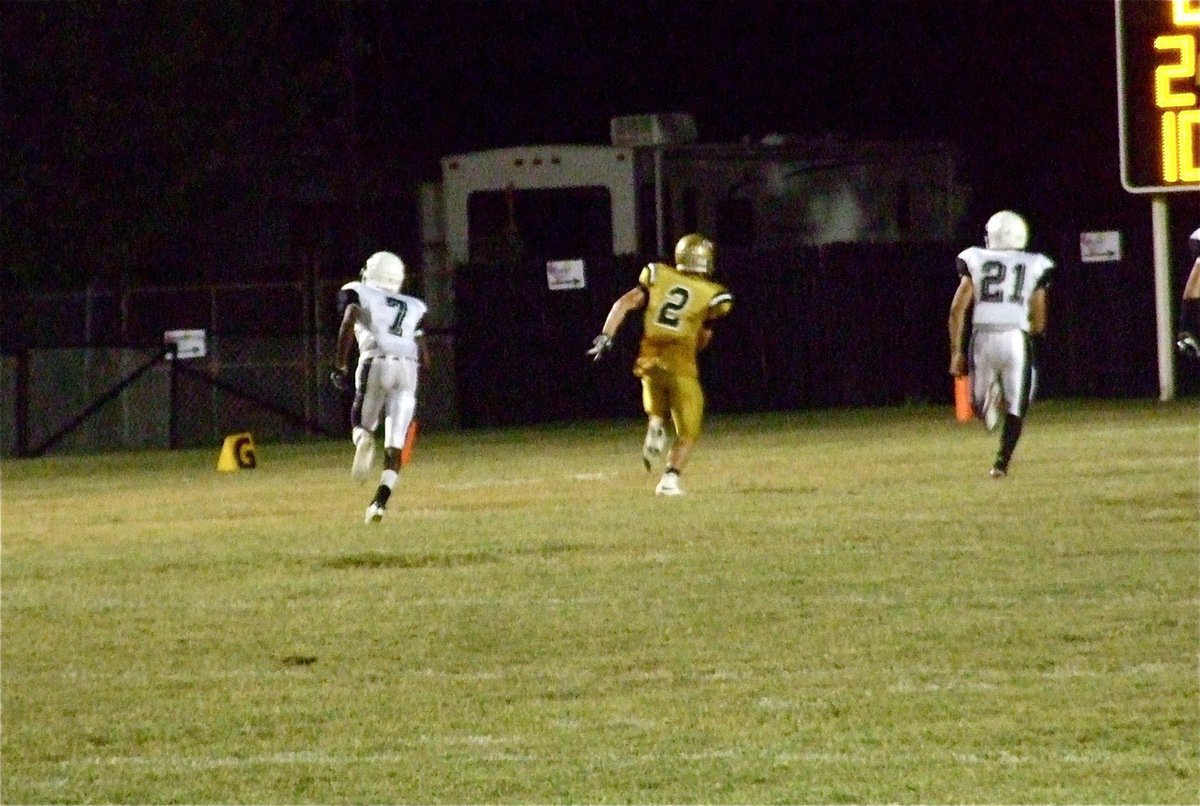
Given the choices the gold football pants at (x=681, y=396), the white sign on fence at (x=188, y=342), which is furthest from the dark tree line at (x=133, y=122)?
the gold football pants at (x=681, y=396)

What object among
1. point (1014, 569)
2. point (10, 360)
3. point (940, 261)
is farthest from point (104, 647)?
point (940, 261)

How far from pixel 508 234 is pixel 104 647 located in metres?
19.7

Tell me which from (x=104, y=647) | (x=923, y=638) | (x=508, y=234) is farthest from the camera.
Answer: (x=508, y=234)

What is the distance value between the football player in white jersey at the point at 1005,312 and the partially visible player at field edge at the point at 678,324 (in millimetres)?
1618

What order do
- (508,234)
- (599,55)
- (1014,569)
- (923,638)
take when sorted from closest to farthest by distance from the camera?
1. (923,638)
2. (1014,569)
3. (508,234)
4. (599,55)

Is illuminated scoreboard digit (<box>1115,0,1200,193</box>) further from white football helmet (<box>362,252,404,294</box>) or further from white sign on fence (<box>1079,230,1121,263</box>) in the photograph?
white sign on fence (<box>1079,230,1121,263</box>)

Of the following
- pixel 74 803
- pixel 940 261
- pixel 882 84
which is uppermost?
pixel 882 84

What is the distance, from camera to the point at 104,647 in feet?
36.2

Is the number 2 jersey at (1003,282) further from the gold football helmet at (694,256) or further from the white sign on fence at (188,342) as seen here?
the white sign on fence at (188,342)

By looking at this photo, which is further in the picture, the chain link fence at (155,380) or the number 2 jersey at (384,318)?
the chain link fence at (155,380)

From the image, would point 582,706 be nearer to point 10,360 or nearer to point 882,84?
point 10,360

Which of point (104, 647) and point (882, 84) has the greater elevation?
point (882, 84)

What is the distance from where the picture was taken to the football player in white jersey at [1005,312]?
56.1 ft

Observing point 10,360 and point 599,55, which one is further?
point 599,55
